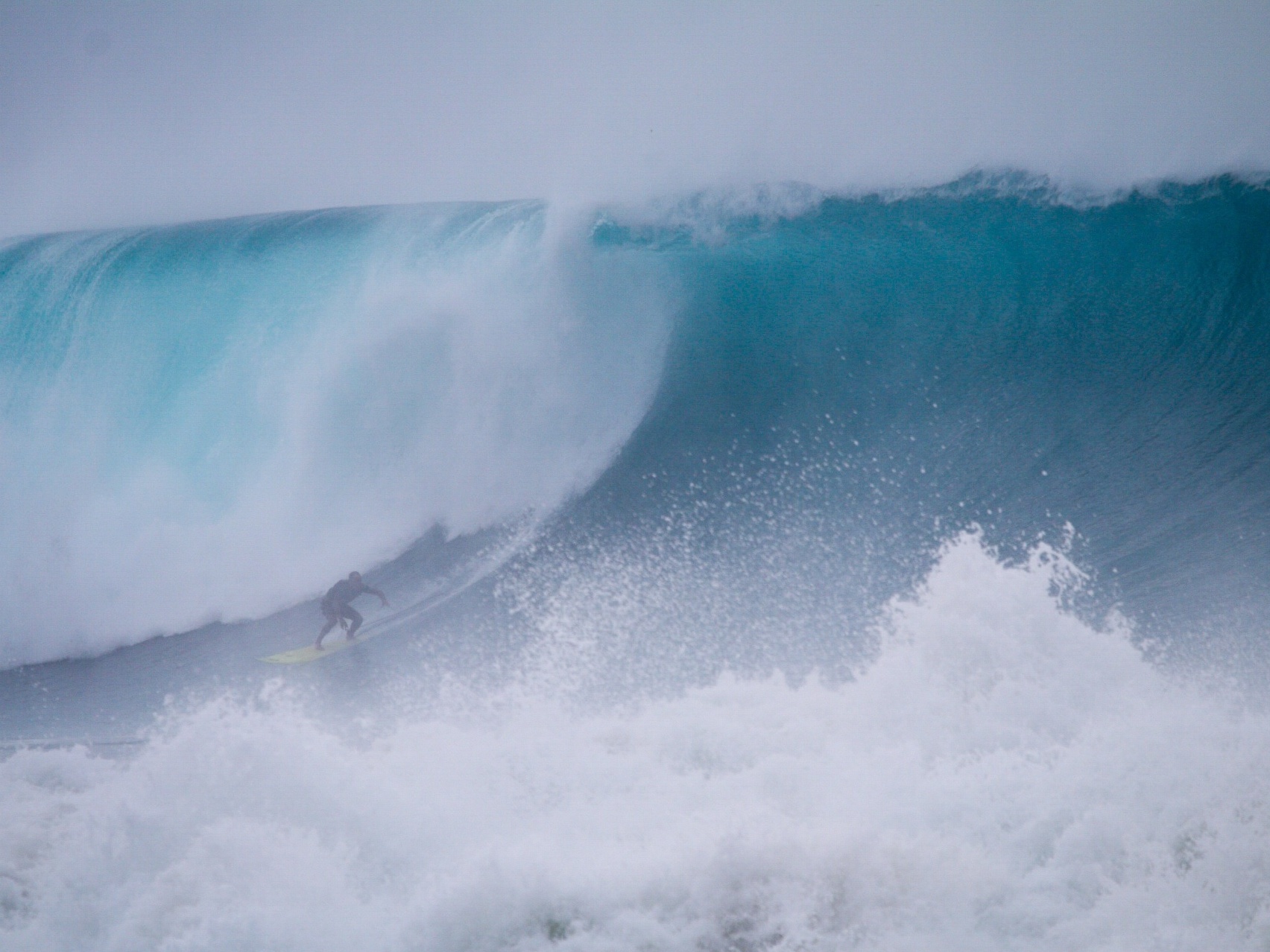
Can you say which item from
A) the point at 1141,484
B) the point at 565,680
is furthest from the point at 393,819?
the point at 1141,484

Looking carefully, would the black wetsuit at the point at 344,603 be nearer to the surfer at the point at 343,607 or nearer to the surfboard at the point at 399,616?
the surfer at the point at 343,607

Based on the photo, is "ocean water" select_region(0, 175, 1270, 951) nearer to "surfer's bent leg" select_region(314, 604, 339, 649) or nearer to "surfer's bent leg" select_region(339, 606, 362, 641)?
"surfer's bent leg" select_region(339, 606, 362, 641)

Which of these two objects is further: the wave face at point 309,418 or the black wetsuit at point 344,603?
the wave face at point 309,418

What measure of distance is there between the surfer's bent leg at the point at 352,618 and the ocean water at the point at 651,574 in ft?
0.74

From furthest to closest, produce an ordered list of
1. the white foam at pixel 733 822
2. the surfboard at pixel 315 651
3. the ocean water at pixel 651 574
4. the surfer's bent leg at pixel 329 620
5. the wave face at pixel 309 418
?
the wave face at pixel 309 418
the surfer's bent leg at pixel 329 620
the surfboard at pixel 315 651
the ocean water at pixel 651 574
the white foam at pixel 733 822

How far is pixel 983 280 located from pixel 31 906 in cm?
723

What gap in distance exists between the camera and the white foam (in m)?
2.71

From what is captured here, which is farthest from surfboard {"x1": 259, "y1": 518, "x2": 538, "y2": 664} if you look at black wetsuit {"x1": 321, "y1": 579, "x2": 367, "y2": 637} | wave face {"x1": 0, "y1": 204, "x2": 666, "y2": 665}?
wave face {"x1": 0, "y1": 204, "x2": 666, "y2": 665}

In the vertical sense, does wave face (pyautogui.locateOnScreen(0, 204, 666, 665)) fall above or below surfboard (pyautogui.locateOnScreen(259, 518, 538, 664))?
above

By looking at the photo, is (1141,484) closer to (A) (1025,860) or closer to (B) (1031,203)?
(B) (1031,203)

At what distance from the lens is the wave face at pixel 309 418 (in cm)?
715

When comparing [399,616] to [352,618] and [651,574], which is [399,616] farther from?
[651,574]

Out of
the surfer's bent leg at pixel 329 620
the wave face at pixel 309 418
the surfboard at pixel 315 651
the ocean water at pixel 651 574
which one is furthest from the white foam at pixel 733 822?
the wave face at pixel 309 418

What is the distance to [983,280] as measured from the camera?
740cm
